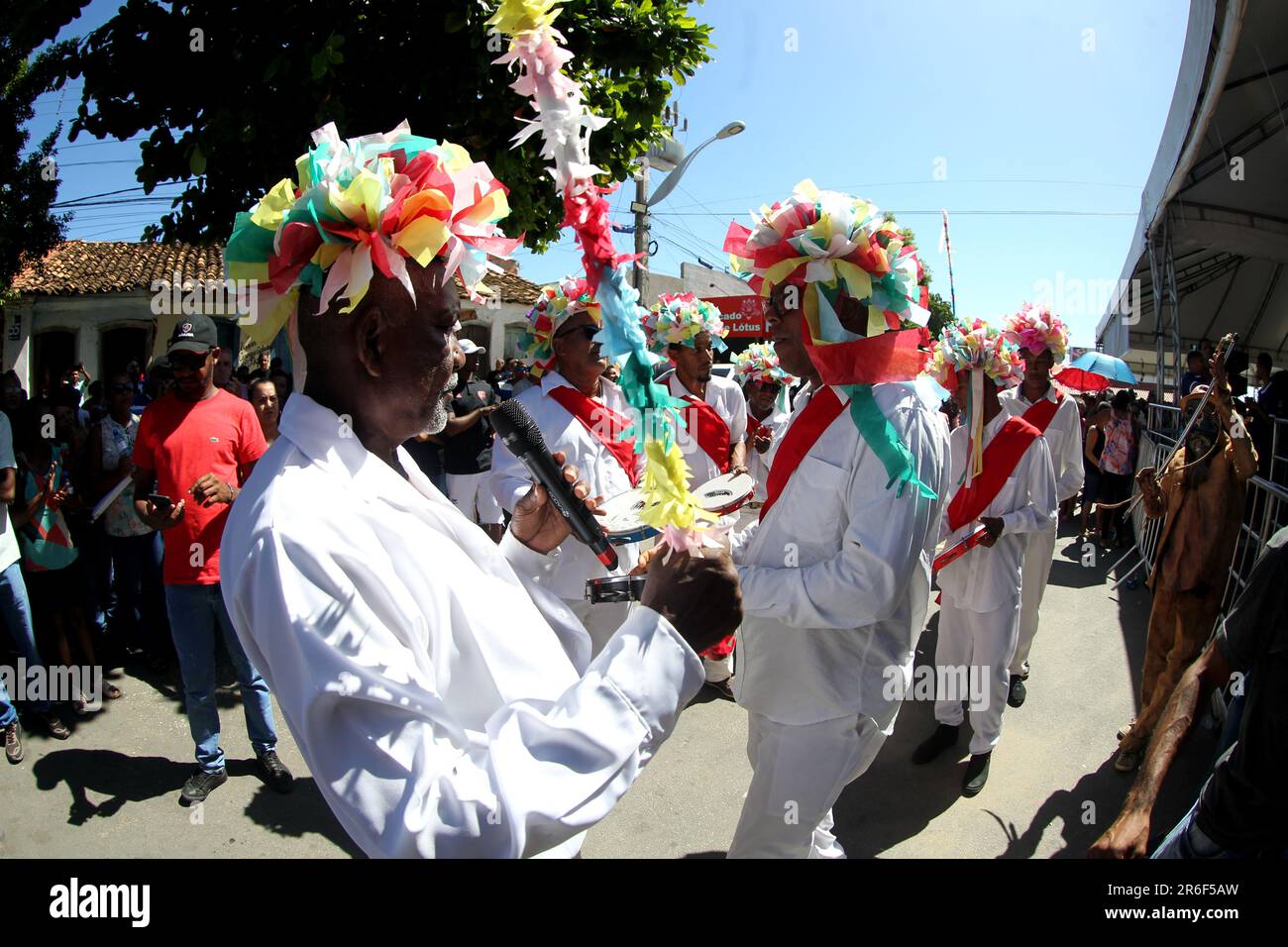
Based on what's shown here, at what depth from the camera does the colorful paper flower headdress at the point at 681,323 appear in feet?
22.2

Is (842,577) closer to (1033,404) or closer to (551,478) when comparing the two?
(551,478)

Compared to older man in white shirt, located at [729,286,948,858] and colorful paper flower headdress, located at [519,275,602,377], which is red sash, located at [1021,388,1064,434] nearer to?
older man in white shirt, located at [729,286,948,858]

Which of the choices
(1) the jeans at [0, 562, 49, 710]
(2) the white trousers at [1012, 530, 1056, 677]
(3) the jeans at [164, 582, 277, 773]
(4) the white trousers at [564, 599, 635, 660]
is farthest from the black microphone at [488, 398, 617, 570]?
(2) the white trousers at [1012, 530, 1056, 677]

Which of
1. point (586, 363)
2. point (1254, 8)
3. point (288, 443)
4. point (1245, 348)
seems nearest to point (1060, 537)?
point (1245, 348)

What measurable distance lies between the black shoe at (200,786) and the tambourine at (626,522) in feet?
10.6

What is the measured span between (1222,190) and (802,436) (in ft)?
27.5

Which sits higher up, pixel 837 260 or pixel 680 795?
pixel 837 260

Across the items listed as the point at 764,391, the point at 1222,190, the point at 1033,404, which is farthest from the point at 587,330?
the point at 1222,190

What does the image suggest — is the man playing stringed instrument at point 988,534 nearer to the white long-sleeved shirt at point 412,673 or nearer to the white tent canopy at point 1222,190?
the white tent canopy at point 1222,190

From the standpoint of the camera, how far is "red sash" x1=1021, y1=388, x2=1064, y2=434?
5.80 metres

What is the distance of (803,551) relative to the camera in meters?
2.84

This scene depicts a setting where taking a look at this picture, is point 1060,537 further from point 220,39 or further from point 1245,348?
point 220,39

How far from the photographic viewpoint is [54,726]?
471 centimetres
